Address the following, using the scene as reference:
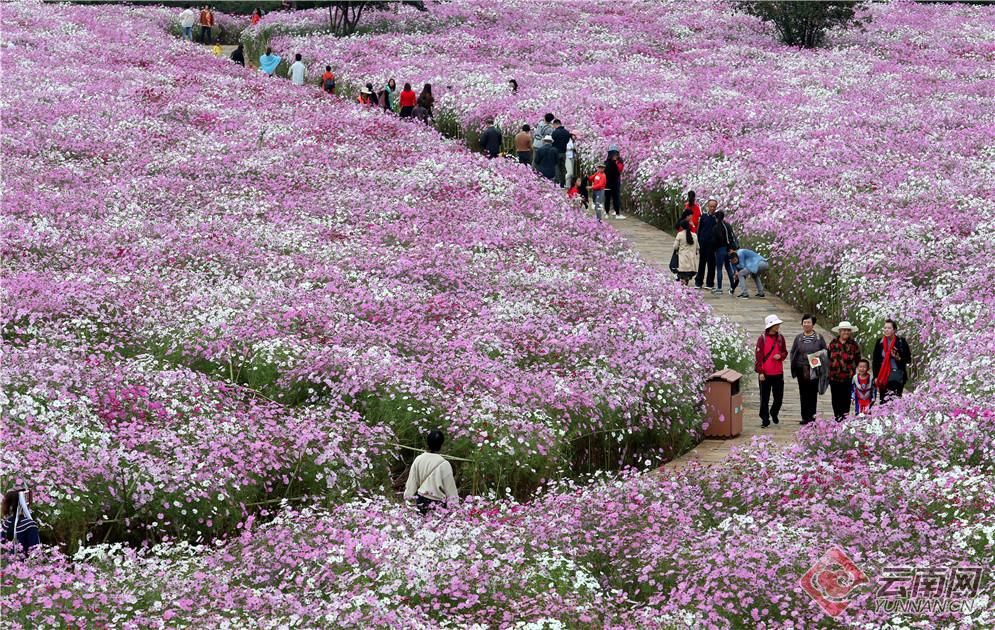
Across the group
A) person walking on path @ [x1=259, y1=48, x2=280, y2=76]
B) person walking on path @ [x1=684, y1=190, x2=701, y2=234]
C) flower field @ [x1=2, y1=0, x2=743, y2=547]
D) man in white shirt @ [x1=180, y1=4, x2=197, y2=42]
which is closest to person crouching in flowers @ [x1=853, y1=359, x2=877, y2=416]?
flower field @ [x1=2, y1=0, x2=743, y2=547]

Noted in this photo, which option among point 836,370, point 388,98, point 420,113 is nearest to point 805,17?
point 388,98

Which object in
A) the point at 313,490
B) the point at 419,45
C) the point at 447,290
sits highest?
the point at 419,45

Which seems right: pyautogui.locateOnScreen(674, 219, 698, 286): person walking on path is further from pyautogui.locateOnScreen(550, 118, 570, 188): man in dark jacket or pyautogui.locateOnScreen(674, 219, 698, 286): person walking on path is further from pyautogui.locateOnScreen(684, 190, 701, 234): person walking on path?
pyautogui.locateOnScreen(550, 118, 570, 188): man in dark jacket

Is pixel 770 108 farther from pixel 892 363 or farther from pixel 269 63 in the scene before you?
pixel 892 363

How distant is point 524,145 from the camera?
33.0 meters

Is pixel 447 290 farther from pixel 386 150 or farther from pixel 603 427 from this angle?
pixel 386 150

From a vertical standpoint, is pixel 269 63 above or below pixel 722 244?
above

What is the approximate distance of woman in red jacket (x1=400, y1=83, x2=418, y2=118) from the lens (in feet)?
126

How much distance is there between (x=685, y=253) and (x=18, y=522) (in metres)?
15.0

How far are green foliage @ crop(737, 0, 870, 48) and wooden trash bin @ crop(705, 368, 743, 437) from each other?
38829 millimetres

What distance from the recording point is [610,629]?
10.4 metres

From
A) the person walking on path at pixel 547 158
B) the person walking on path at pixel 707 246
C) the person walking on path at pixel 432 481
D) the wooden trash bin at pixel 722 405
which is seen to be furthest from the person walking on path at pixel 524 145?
the person walking on path at pixel 432 481

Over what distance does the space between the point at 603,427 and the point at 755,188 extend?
46.6ft

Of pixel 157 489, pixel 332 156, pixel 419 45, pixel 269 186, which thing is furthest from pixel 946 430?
pixel 419 45
